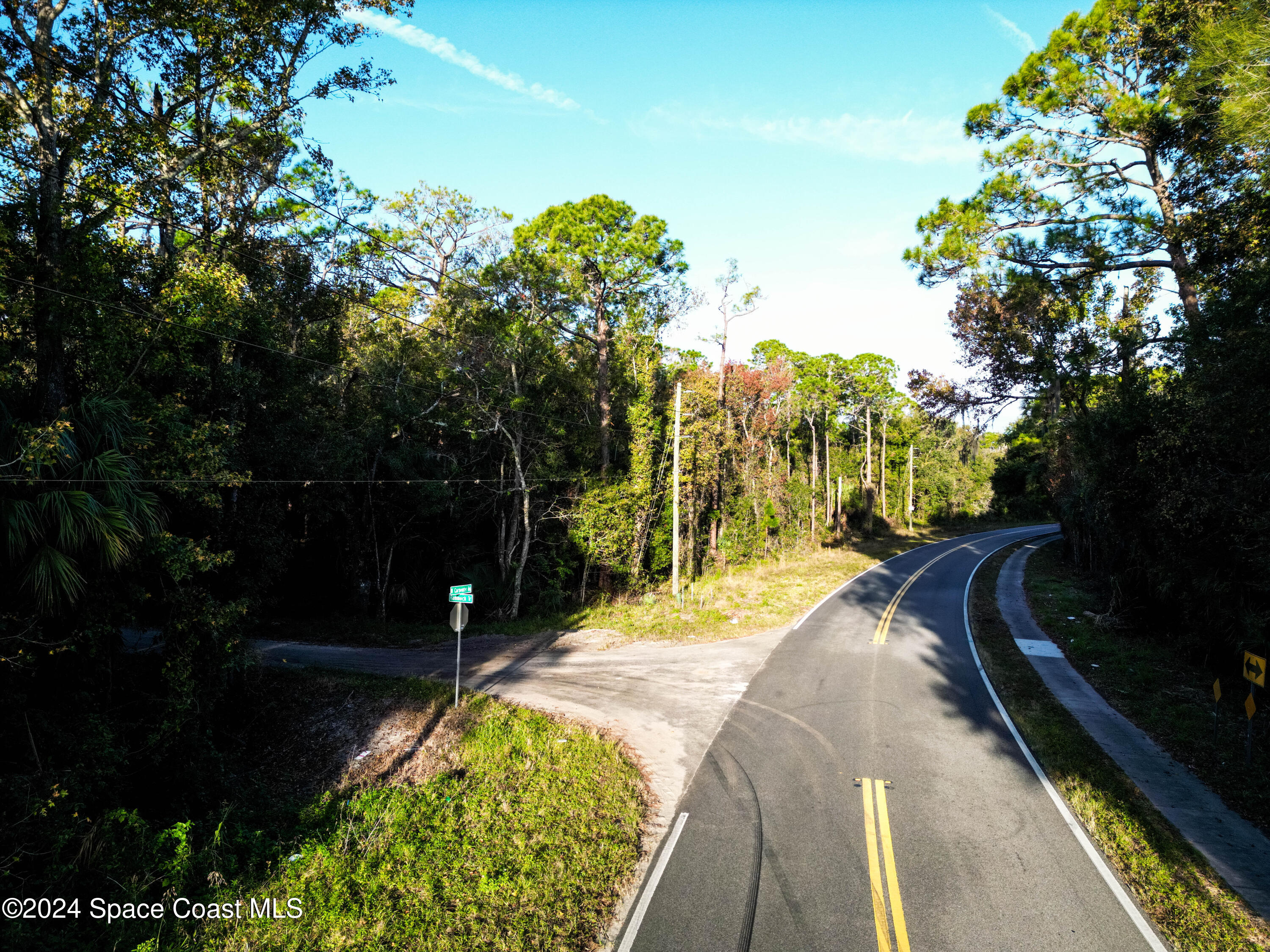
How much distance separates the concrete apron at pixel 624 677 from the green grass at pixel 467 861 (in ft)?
1.94

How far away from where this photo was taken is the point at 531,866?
6824mm

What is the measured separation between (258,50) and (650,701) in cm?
1456

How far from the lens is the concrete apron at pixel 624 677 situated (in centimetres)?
992

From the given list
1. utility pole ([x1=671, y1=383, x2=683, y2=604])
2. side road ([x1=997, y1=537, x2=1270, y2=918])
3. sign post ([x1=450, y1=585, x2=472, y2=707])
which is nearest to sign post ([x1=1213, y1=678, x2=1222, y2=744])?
side road ([x1=997, y1=537, x2=1270, y2=918])

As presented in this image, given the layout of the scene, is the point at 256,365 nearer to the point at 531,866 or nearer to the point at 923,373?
the point at 531,866

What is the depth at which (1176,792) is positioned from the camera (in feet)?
28.7

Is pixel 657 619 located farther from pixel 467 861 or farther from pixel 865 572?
pixel 865 572

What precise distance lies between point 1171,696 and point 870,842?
33.1 ft

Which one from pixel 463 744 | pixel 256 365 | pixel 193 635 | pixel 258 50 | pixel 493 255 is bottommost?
pixel 463 744

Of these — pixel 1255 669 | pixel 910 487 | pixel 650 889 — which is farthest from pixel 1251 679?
pixel 910 487

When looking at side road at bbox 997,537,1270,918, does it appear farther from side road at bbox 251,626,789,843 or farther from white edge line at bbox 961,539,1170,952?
side road at bbox 251,626,789,843

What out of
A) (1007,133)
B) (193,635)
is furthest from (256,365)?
(1007,133)

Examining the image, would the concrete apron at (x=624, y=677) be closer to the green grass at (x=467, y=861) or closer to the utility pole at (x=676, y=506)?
the green grass at (x=467, y=861)

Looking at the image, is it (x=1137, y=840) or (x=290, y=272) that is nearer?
(x=1137, y=840)
